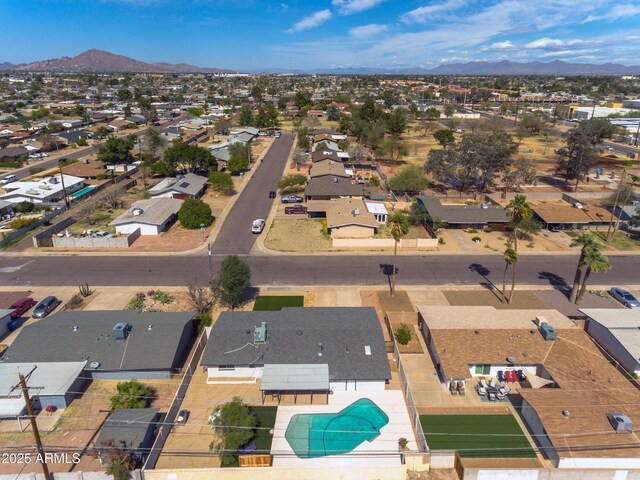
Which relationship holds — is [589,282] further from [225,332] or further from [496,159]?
[225,332]

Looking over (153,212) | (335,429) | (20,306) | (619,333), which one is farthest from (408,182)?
(20,306)

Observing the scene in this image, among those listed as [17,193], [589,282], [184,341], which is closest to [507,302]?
[589,282]

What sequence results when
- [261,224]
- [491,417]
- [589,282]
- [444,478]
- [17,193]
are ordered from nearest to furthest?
[444,478] → [491,417] → [589,282] → [261,224] → [17,193]

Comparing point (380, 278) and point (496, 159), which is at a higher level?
point (496, 159)

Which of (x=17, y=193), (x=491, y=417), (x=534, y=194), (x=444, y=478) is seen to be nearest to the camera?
(x=444, y=478)

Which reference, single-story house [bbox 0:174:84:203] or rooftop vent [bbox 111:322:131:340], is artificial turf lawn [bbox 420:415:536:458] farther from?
single-story house [bbox 0:174:84:203]

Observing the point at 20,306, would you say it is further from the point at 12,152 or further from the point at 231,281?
the point at 12,152

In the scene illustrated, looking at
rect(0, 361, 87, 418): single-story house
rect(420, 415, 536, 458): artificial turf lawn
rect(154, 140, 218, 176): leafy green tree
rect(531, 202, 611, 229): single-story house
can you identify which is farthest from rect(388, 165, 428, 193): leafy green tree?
rect(0, 361, 87, 418): single-story house
